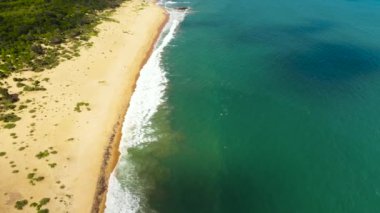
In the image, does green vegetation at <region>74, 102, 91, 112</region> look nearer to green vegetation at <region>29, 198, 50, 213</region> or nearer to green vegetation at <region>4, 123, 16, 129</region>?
green vegetation at <region>4, 123, 16, 129</region>

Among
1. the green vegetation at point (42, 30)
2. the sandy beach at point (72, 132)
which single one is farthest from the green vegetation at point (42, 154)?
the green vegetation at point (42, 30)

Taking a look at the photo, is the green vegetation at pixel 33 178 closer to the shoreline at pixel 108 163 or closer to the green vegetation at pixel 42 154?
the green vegetation at pixel 42 154

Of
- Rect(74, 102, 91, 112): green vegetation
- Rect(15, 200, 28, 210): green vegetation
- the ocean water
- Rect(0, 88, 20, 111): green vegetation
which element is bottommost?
the ocean water

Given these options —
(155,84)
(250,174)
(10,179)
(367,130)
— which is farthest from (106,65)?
(367,130)

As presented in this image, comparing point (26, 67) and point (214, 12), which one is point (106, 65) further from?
point (214, 12)

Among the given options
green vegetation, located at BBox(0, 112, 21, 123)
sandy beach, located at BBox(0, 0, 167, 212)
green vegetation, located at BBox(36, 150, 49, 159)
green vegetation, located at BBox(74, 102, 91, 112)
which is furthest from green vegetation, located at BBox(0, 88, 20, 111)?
green vegetation, located at BBox(36, 150, 49, 159)

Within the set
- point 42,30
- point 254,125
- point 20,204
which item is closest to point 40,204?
point 20,204
